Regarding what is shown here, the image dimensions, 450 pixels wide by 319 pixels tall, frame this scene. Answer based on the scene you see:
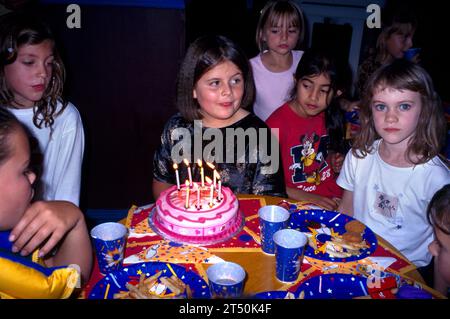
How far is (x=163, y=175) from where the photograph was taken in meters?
2.59

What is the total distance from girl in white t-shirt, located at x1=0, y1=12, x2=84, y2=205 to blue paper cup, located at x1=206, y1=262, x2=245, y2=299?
1.63 meters

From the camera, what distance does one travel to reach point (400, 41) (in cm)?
409

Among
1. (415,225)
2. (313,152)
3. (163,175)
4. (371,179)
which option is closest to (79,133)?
(163,175)

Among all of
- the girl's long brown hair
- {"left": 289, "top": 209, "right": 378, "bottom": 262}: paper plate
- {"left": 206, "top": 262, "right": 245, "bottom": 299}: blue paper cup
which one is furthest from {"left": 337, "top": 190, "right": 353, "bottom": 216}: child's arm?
the girl's long brown hair

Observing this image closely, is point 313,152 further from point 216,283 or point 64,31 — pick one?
point 64,31

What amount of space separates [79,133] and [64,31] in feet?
4.04

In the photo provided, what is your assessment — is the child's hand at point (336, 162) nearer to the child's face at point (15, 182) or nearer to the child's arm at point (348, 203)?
the child's arm at point (348, 203)

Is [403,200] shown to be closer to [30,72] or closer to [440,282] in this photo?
[440,282]

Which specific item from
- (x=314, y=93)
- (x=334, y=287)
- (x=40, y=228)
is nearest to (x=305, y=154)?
(x=314, y=93)

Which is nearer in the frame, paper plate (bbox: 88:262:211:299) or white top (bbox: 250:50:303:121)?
paper plate (bbox: 88:262:211:299)

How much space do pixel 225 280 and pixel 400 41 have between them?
12.1 feet

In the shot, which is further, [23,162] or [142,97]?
[142,97]

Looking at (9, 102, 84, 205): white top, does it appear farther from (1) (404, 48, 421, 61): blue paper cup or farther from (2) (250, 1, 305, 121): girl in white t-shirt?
(1) (404, 48, 421, 61): blue paper cup

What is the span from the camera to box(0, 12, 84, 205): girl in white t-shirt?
7.71ft
